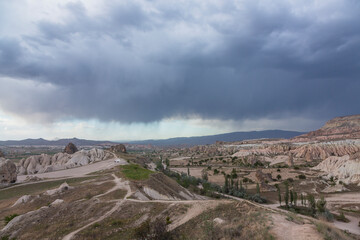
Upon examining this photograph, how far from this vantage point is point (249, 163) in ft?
319

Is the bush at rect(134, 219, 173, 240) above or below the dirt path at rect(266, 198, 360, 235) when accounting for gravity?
above

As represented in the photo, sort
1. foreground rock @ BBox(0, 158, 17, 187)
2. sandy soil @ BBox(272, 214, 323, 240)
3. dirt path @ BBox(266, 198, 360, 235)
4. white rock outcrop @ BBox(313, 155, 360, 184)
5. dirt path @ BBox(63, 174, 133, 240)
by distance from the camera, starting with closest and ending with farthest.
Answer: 1. sandy soil @ BBox(272, 214, 323, 240)
2. dirt path @ BBox(63, 174, 133, 240)
3. dirt path @ BBox(266, 198, 360, 235)
4. foreground rock @ BBox(0, 158, 17, 187)
5. white rock outcrop @ BBox(313, 155, 360, 184)

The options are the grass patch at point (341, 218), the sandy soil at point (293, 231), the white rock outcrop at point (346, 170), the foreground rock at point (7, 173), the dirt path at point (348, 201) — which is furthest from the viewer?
the white rock outcrop at point (346, 170)

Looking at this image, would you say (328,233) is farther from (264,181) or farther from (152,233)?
(264,181)

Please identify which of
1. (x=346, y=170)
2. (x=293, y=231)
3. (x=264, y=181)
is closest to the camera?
(x=293, y=231)

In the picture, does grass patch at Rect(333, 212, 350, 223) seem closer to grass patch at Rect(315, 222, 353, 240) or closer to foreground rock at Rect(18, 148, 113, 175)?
grass patch at Rect(315, 222, 353, 240)

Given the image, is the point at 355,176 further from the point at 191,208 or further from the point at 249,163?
the point at 191,208

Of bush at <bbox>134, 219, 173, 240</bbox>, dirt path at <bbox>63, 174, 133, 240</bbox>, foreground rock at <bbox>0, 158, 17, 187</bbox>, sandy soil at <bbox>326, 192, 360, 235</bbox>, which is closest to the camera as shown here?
bush at <bbox>134, 219, 173, 240</bbox>

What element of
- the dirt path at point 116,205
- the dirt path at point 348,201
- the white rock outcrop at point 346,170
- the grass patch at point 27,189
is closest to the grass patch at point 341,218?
the dirt path at point 348,201

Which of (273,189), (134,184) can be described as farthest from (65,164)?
(273,189)

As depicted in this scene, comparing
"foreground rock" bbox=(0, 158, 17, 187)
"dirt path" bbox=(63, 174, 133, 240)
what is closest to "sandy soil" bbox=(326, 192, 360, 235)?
"dirt path" bbox=(63, 174, 133, 240)

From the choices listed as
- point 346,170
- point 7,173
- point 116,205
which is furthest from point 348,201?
point 7,173

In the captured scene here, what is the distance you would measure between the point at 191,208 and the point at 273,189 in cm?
4106

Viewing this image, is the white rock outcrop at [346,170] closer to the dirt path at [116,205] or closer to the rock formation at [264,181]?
the rock formation at [264,181]
